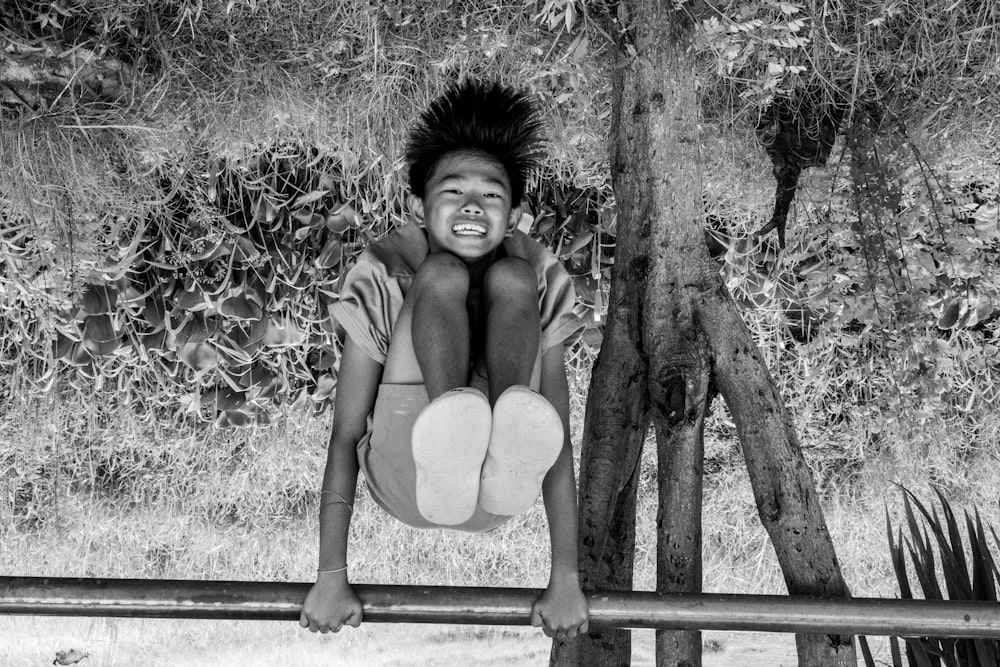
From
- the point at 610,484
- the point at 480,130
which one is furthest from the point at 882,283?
the point at 480,130

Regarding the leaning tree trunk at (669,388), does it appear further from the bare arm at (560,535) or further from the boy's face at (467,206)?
the boy's face at (467,206)

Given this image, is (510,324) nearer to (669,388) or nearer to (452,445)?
(452,445)

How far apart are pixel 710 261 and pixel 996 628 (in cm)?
76

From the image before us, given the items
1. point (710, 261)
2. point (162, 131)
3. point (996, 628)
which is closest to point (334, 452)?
point (710, 261)

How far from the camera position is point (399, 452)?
133cm

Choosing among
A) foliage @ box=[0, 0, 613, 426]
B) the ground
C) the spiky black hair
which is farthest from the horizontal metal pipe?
the ground

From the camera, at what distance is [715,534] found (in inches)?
105

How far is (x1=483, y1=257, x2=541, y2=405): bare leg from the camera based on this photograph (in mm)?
1242

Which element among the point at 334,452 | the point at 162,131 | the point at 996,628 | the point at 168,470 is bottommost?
the point at 996,628

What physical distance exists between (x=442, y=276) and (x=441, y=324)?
0.27 ft

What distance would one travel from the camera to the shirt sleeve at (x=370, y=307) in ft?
4.55

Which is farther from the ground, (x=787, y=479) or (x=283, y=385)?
(x=283, y=385)

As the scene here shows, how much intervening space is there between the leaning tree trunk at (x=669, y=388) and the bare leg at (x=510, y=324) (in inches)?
12.7

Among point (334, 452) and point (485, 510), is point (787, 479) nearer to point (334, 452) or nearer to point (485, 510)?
point (485, 510)
